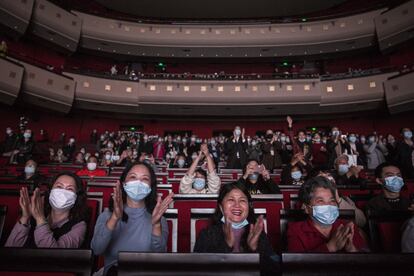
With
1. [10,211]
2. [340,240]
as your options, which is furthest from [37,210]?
[340,240]

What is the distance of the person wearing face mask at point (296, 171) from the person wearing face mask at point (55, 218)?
1933 mm

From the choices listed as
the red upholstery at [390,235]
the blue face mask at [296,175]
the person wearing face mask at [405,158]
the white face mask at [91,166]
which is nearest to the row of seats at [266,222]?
the red upholstery at [390,235]

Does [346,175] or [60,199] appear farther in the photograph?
[346,175]

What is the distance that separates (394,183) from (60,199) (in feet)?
5.74

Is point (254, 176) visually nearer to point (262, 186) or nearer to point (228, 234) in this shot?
point (262, 186)

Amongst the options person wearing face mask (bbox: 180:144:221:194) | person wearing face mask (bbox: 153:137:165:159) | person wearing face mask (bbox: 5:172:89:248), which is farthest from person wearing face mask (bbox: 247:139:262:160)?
person wearing face mask (bbox: 153:137:165:159)

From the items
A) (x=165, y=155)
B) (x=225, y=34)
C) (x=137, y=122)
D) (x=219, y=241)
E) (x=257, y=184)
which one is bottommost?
(x=219, y=241)

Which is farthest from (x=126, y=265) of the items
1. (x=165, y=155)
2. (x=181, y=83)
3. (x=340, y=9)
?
(x=340, y=9)

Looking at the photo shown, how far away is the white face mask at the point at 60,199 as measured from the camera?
124cm

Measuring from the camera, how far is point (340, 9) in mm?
11148

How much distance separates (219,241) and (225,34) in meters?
10.2

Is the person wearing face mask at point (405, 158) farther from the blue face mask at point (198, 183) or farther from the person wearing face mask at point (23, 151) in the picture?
the person wearing face mask at point (23, 151)

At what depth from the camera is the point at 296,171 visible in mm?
2701

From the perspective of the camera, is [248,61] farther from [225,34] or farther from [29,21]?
[29,21]
